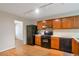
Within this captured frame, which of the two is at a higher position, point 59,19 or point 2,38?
point 59,19

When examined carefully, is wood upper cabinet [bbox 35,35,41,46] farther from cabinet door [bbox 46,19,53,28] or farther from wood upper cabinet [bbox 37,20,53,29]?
cabinet door [bbox 46,19,53,28]

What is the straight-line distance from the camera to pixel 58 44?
430 cm

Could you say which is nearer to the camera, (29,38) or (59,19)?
(59,19)

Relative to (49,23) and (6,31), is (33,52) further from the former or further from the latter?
(49,23)

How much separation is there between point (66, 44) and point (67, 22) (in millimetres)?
1139

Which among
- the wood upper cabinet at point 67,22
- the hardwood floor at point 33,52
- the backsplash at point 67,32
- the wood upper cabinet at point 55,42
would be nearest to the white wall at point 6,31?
the hardwood floor at point 33,52

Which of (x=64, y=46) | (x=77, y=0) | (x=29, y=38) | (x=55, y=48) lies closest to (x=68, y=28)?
(x=64, y=46)

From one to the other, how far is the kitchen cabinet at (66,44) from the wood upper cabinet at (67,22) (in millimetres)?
713

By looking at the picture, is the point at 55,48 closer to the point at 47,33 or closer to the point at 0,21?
the point at 47,33

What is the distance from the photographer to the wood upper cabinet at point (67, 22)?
4.14m

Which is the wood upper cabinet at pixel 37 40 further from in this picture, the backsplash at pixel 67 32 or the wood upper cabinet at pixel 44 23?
the backsplash at pixel 67 32

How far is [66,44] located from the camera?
3965mm

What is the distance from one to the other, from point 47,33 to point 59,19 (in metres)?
1.22

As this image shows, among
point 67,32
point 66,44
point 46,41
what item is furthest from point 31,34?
point 66,44
